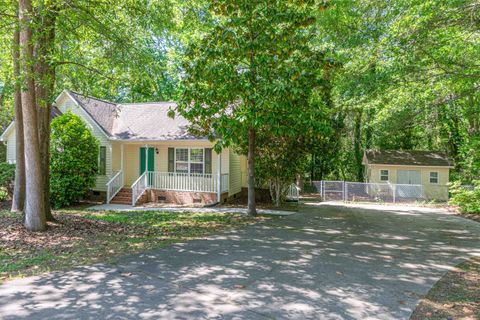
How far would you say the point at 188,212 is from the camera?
473 inches

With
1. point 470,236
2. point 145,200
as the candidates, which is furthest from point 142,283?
point 145,200

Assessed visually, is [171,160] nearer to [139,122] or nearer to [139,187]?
[139,187]

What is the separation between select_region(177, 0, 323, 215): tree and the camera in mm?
8883

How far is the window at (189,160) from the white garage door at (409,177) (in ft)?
49.1

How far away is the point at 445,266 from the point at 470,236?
12.8ft

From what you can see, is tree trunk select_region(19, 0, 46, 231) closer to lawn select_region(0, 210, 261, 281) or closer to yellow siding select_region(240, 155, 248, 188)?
lawn select_region(0, 210, 261, 281)

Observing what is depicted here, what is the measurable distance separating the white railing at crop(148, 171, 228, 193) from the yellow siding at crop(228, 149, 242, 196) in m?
0.98

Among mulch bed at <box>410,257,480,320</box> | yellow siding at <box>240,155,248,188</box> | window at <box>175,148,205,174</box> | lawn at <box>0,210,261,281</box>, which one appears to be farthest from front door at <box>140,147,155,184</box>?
mulch bed at <box>410,257,480,320</box>

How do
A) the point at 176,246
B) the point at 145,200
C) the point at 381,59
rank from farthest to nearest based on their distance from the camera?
the point at 145,200 → the point at 381,59 → the point at 176,246

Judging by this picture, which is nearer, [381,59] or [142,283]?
[142,283]

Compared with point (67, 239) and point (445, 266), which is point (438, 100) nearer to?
point (445, 266)

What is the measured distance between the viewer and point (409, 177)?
2162 cm

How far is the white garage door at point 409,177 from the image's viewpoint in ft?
70.5

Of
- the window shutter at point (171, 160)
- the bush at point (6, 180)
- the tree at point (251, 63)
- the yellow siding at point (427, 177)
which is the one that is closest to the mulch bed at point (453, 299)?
the tree at point (251, 63)
